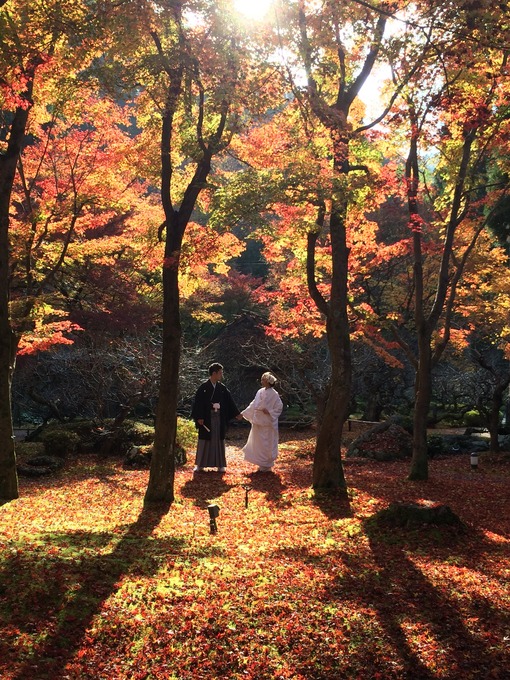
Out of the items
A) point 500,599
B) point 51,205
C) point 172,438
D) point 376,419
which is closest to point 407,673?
point 500,599

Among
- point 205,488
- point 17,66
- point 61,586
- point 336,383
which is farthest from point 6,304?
point 61,586

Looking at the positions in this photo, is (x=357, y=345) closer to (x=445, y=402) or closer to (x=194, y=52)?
(x=445, y=402)

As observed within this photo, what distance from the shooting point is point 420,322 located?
10336mm

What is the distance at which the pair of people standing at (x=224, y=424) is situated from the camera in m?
10.9

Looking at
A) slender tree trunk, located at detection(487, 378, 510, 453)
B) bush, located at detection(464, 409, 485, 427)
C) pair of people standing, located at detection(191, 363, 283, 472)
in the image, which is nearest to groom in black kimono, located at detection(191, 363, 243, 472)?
pair of people standing, located at detection(191, 363, 283, 472)

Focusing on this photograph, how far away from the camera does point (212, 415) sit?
10977 mm

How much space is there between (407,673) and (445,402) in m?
20.3

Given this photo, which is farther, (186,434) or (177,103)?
(186,434)

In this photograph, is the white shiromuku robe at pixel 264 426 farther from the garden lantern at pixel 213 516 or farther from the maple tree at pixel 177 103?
the garden lantern at pixel 213 516

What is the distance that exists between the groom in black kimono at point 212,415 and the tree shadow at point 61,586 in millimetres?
4958

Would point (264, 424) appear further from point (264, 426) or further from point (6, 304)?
point (6, 304)

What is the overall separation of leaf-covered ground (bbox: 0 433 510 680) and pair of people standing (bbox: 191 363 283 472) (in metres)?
3.11

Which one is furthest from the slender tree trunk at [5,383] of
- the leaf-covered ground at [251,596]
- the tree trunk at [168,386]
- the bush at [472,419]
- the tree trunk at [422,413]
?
the bush at [472,419]

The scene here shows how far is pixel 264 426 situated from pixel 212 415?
0.99 metres
